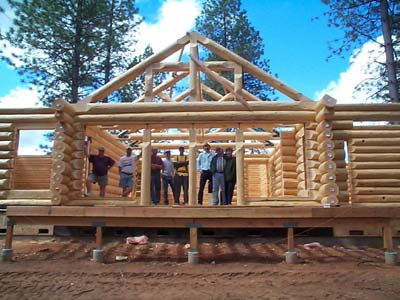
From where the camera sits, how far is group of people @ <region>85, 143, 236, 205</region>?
11188 millimetres

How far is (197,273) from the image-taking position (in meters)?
7.52

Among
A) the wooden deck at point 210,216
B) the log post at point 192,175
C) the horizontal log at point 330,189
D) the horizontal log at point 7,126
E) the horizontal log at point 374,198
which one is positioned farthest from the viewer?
the horizontal log at point 7,126

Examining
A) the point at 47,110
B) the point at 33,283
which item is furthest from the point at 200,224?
the point at 47,110

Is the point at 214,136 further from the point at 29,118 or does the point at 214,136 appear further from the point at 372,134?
the point at 29,118

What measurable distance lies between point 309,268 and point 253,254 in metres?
1.44

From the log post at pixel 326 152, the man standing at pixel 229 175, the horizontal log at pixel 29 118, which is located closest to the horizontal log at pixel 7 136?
the horizontal log at pixel 29 118

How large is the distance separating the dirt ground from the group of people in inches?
78.0

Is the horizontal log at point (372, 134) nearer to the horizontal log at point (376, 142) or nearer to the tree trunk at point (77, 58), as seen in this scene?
the horizontal log at point (376, 142)

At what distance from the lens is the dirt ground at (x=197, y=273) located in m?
6.48

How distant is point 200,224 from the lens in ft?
28.1

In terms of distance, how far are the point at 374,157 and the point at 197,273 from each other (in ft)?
19.4

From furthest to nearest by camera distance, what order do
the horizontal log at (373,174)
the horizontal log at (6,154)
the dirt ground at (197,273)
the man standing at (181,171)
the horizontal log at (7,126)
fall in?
the man standing at (181,171) → the horizontal log at (7,126) → the horizontal log at (6,154) → the horizontal log at (373,174) → the dirt ground at (197,273)

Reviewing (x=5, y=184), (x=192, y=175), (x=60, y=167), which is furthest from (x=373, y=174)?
(x=5, y=184)

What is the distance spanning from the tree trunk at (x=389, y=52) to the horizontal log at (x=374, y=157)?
14.1 ft
